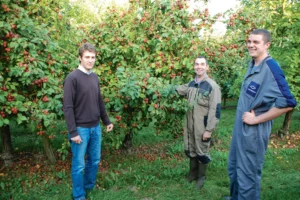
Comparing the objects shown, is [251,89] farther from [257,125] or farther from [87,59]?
[87,59]

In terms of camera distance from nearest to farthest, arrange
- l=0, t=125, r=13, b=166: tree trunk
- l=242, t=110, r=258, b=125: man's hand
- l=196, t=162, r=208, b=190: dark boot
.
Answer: l=242, t=110, r=258, b=125: man's hand
l=196, t=162, r=208, b=190: dark boot
l=0, t=125, r=13, b=166: tree trunk

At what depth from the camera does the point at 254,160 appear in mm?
2783

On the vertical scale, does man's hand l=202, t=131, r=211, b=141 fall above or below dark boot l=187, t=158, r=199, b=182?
above

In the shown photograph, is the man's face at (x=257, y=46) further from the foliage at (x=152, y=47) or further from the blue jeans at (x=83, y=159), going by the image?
the blue jeans at (x=83, y=159)

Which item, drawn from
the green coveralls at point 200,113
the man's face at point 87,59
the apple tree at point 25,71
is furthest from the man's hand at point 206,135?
the apple tree at point 25,71

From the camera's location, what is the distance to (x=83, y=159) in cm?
338

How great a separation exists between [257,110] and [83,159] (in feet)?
7.27

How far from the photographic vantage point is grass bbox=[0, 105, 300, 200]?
377cm

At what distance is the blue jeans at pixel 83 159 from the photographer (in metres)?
→ 3.31

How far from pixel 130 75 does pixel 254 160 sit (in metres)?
1.95

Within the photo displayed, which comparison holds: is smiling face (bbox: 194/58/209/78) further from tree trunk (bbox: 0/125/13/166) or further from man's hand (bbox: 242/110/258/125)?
tree trunk (bbox: 0/125/13/166)

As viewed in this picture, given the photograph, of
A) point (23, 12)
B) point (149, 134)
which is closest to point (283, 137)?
point (149, 134)

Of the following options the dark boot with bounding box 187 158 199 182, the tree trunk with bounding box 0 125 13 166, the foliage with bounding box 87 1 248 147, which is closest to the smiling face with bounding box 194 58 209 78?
the foliage with bounding box 87 1 248 147

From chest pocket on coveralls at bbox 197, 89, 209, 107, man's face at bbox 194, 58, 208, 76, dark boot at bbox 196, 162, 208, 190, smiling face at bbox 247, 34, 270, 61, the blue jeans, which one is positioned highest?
smiling face at bbox 247, 34, 270, 61
